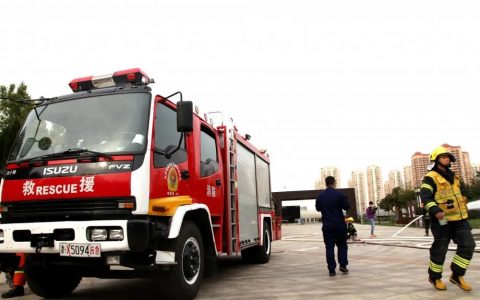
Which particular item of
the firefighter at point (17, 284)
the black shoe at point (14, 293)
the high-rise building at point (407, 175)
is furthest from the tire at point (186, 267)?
the high-rise building at point (407, 175)

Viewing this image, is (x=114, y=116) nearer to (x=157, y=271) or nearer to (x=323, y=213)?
(x=157, y=271)

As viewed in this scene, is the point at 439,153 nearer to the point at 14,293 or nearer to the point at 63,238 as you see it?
the point at 63,238

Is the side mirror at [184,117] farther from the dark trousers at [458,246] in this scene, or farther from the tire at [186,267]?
the dark trousers at [458,246]

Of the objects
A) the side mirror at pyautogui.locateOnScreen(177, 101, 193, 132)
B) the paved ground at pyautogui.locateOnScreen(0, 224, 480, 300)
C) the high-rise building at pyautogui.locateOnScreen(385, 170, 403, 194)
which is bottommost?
Result: the paved ground at pyautogui.locateOnScreen(0, 224, 480, 300)

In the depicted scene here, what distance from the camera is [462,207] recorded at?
5328 mm

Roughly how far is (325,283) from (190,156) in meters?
2.80

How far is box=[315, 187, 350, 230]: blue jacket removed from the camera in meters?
7.09

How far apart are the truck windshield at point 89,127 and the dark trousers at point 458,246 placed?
3922 millimetres

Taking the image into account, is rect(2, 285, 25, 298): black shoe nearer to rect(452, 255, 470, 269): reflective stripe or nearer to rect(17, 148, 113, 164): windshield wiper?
rect(17, 148, 113, 164): windshield wiper

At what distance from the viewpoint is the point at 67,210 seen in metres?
4.38

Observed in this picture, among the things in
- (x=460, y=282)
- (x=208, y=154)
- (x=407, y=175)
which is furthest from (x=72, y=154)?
(x=407, y=175)

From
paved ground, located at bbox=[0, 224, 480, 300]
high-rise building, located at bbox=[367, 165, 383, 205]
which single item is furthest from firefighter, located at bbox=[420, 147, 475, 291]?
high-rise building, located at bbox=[367, 165, 383, 205]

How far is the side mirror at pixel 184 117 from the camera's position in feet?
15.6

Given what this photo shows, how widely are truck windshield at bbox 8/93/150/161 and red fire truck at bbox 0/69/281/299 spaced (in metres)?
0.01
